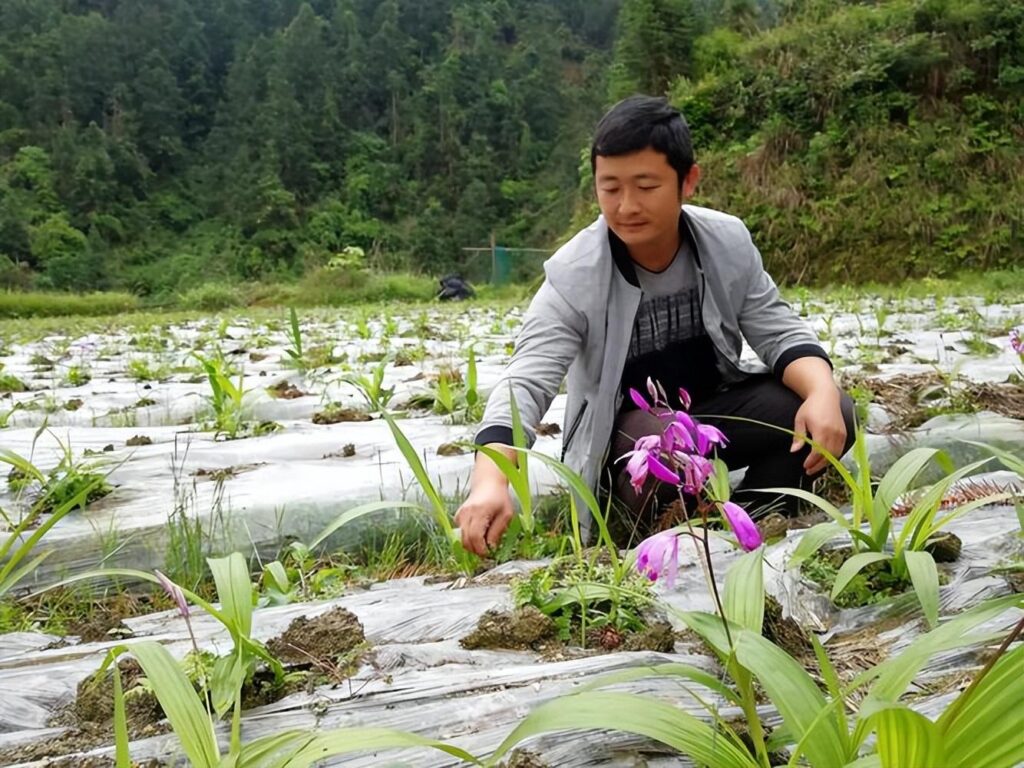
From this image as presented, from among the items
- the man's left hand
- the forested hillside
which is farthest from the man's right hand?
the forested hillside

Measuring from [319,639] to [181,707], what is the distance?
0.33 meters

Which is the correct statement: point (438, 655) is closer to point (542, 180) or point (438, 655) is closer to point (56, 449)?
point (56, 449)

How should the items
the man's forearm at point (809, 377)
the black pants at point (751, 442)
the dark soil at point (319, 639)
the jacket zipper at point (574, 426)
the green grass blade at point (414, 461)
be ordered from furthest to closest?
the jacket zipper at point (574, 426), the black pants at point (751, 442), the man's forearm at point (809, 377), the green grass blade at point (414, 461), the dark soil at point (319, 639)

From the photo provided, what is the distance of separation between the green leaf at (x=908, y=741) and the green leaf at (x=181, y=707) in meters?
0.58

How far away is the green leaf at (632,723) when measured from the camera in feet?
2.17

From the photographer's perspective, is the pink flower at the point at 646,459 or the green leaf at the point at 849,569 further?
the green leaf at the point at 849,569

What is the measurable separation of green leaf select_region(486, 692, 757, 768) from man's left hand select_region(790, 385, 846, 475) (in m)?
0.99

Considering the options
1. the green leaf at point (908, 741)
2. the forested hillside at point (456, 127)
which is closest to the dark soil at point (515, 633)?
the green leaf at point (908, 741)

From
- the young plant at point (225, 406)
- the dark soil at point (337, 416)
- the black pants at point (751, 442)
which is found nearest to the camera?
the black pants at point (751, 442)

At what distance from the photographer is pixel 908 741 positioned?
24.5 inches

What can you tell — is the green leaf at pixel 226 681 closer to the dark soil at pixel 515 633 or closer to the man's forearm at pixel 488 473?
the dark soil at pixel 515 633

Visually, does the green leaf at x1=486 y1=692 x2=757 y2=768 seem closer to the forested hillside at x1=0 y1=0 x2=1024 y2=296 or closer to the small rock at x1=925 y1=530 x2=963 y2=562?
the small rock at x1=925 y1=530 x2=963 y2=562

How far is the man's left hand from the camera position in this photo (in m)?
1.65

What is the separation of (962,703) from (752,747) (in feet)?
0.94
